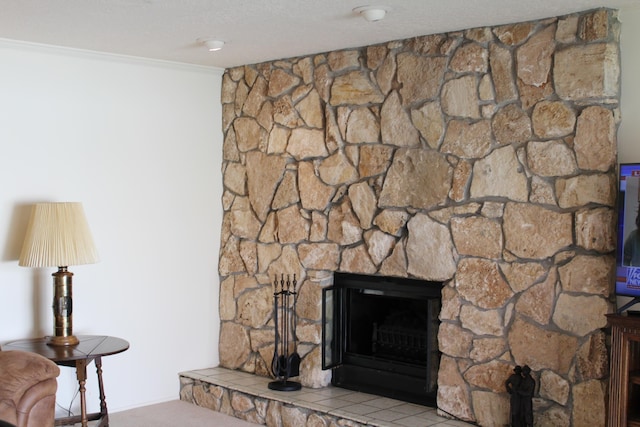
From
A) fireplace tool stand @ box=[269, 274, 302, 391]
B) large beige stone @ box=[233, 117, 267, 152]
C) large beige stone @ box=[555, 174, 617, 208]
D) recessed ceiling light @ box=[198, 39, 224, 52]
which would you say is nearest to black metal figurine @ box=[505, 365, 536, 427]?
large beige stone @ box=[555, 174, 617, 208]

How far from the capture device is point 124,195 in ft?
16.7

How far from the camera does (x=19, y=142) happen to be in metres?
4.62

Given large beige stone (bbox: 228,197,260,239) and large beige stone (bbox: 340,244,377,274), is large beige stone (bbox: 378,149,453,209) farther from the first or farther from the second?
large beige stone (bbox: 228,197,260,239)

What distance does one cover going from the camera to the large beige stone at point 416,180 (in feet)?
14.2

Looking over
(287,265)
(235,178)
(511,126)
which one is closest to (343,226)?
(287,265)

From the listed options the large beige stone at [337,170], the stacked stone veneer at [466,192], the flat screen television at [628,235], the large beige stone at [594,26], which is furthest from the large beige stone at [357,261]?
the large beige stone at [594,26]

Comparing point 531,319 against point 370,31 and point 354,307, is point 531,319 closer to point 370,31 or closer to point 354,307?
point 354,307

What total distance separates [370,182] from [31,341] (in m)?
2.20

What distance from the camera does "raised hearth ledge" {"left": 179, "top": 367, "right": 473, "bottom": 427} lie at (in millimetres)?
4289

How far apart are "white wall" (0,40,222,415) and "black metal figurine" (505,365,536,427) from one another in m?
2.42

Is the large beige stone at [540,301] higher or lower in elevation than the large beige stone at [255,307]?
higher

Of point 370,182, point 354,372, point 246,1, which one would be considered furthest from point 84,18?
point 354,372

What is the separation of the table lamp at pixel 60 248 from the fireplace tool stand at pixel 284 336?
1.25m

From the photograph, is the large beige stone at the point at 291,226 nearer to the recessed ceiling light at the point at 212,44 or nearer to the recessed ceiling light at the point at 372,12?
the recessed ceiling light at the point at 212,44
